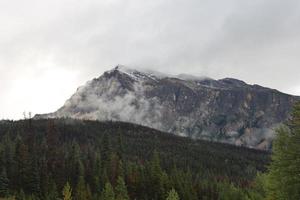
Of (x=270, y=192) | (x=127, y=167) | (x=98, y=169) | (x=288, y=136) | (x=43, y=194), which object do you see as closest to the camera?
(x=288, y=136)

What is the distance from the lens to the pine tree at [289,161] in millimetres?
31047

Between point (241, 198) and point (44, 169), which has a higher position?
point (44, 169)

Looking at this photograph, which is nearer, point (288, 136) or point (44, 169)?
point (288, 136)

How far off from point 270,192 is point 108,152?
10191 cm

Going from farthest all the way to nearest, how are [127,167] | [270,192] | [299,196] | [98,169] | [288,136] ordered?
1. [127,167]
2. [98,169]
3. [270,192]
4. [288,136]
5. [299,196]

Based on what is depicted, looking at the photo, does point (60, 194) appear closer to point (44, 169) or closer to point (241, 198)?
point (44, 169)

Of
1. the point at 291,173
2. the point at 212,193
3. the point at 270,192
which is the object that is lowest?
the point at 212,193

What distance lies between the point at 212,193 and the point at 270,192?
10727 cm

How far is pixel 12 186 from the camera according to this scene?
10344 cm

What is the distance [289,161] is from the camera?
3186 centimetres

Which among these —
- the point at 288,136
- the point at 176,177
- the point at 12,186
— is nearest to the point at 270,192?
the point at 288,136

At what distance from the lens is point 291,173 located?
31609 millimetres

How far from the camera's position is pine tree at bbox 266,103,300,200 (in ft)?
102

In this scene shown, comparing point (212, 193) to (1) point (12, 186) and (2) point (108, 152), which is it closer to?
(2) point (108, 152)
